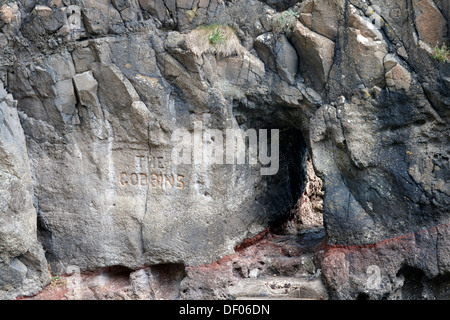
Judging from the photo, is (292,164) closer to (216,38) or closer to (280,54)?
(280,54)

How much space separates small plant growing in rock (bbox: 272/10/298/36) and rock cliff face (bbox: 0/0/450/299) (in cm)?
2

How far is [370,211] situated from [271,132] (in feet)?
6.04

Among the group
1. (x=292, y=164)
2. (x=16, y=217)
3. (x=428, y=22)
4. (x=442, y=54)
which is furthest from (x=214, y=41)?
(x=16, y=217)

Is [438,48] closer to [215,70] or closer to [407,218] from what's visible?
[407,218]

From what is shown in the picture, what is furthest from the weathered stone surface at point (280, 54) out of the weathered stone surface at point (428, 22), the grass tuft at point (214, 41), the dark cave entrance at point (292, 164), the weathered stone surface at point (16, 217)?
the weathered stone surface at point (16, 217)

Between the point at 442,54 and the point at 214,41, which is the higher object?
the point at 214,41

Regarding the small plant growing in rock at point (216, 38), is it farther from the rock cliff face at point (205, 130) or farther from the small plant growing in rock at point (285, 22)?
the small plant growing in rock at point (285, 22)

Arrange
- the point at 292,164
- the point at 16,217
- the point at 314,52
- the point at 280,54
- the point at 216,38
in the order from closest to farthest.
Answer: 1. the point at 16,217
2. the point at 314,52
3. the point at 216,38
4. the point at 280,54
5. the point at 292,164

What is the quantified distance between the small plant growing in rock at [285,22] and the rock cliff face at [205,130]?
0.06ft

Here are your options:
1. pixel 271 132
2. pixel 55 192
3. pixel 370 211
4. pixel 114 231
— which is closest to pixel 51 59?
pixel 55 192

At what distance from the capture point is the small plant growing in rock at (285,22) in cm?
736

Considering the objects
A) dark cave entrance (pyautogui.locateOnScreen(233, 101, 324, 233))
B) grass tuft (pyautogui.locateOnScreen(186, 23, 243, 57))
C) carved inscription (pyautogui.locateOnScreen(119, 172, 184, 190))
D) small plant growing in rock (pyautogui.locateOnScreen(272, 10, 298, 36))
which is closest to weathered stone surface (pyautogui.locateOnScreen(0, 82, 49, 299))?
carved inscription (pyautogui.locateOnScreen(119, 172, 184, 190))

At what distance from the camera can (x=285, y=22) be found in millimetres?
7387

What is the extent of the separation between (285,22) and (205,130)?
1.74 m
